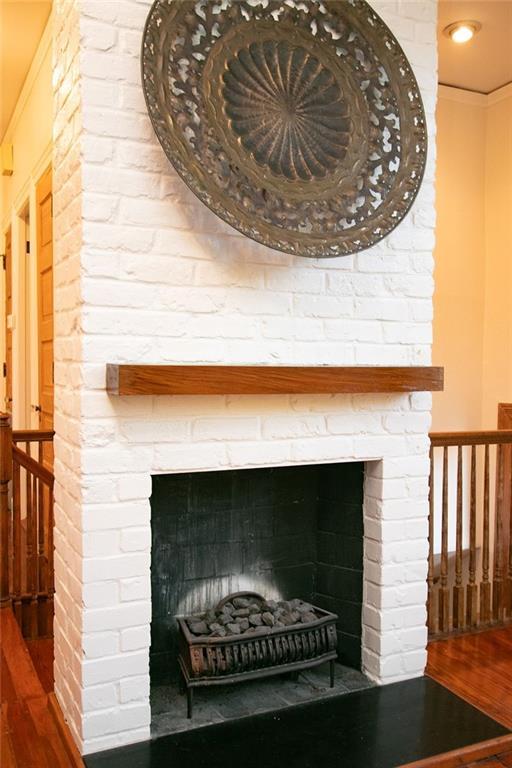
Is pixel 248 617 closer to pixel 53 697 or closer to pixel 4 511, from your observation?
pixel 53 697

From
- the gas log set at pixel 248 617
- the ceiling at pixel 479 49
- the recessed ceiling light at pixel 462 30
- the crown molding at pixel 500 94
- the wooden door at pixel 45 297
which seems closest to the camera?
the gas log set at pixel 248 617

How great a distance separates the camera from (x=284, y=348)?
220cm

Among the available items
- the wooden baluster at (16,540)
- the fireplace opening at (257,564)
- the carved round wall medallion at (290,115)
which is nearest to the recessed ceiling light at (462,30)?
the carved round wall medallion at (290,115)

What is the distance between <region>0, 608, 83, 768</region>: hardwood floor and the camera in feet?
6.42

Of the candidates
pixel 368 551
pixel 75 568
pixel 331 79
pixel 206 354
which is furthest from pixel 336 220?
pixel 75 568

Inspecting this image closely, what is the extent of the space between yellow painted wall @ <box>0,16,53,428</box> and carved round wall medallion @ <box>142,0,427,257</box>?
190 centimetres

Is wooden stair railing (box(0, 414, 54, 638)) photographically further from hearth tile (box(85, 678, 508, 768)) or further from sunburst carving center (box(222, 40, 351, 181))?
sunburst carving center (box(222, 40, 351, 181))

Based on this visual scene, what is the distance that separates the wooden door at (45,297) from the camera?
3.79 m

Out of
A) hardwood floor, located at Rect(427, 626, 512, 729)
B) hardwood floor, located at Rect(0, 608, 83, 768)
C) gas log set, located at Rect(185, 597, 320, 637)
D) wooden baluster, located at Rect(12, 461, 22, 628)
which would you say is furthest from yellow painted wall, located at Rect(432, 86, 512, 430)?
hardwood floor, located at Rect(0, 608, 83, 768)

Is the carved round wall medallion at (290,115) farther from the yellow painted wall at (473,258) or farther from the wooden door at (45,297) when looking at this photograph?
the yellow painted wall at (473,258)

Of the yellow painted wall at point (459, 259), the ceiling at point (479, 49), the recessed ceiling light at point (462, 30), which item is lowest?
the yellow painted wall at point (459, 259)

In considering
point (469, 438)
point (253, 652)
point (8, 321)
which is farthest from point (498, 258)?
point (8, 321)

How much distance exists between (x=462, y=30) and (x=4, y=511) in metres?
3.26

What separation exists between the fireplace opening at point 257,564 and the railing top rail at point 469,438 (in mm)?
547
